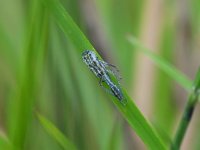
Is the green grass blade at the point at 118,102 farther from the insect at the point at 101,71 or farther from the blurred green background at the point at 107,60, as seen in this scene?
the blurred green background at the point at 107,60

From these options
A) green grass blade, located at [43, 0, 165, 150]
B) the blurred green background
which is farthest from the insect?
the blurred green background

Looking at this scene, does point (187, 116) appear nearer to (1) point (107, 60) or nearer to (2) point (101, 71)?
(2) point (101, 71)

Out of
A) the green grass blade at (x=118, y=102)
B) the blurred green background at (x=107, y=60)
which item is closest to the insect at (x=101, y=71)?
the green grass blade at (x=118, y=102)

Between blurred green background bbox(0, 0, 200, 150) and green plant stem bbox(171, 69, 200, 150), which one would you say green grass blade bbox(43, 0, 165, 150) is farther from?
blurred green background bbox(0, 0, 200, 150)

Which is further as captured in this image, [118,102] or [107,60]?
[107,60]

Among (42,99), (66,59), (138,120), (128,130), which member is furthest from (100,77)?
(128,130)

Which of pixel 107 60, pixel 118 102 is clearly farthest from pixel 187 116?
pixel 107 60

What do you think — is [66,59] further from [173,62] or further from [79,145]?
[173,62]
